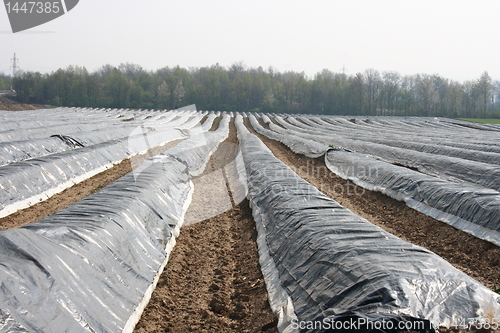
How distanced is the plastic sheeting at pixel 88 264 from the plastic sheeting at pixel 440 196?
19.4 feet

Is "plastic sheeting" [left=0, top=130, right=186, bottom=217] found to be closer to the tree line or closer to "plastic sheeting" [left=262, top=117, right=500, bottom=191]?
"plastic sheeting" [left=262, top=117, right=500, bottom=191]

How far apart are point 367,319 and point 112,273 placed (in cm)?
319

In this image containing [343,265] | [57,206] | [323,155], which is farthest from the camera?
[323,155]

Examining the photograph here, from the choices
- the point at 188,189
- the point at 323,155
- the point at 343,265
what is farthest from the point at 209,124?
the point at 343,265

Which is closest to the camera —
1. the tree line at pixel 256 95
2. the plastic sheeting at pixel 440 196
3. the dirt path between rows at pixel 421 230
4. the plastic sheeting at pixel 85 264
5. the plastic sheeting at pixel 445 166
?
the plastic sheeting at pixel 85 264

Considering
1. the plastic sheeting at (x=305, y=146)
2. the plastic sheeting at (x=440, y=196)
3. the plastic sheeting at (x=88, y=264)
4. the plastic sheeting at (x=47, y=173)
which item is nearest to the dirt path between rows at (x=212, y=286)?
the plastic sheeting at (x=88, y=264)

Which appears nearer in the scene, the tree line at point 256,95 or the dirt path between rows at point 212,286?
the dirt path between rows at point 212,286

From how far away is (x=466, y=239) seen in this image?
7.01 m

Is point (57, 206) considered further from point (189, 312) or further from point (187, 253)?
point (189, 312)

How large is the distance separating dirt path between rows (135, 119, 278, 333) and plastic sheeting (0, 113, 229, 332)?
25 cm

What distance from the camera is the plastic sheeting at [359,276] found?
3402mm

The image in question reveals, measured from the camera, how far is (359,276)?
3861mm

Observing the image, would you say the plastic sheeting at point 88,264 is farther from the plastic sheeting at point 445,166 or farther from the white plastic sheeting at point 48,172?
the plastic sheeting at point 445,166

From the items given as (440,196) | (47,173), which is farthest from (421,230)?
(47,173)
